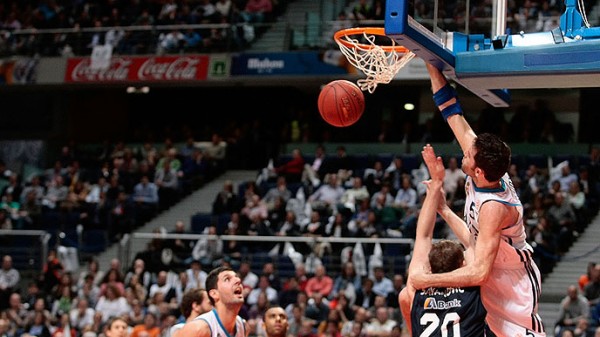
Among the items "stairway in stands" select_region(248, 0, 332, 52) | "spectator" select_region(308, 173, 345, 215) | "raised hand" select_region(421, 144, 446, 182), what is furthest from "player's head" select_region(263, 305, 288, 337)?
"stairway in stands" select_region(248, 0, 332, 52)

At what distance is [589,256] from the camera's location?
1460 centimetres

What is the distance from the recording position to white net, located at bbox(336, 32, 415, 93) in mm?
6023

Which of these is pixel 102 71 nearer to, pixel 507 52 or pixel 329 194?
pixel 329 194

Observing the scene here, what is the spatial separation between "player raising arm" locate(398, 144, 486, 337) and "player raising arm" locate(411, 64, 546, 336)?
0.19 ft

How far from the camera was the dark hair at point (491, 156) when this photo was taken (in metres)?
4.73

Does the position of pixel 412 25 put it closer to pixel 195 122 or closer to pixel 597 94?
pixel 597 94

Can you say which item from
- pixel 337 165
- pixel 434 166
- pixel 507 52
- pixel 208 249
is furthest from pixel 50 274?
pixel 434 166

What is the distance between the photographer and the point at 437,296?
4770 mm

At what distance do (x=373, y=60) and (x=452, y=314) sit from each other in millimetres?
2027

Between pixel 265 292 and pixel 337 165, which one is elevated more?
pixel 337 165

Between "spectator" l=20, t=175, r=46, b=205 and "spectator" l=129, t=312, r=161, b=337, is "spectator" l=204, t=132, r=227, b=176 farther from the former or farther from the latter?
"spectator" l=129, t=312, r=161, b=337

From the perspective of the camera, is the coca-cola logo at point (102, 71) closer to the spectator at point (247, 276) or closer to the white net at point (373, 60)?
the spectator at point (247, 276)

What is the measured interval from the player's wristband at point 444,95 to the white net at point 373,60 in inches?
21.7

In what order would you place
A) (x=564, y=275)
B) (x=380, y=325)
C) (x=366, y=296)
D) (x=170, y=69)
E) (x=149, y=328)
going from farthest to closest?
(x=170, y=69) → (x=564, y=275) → (x=366, y=296) → (x=149, y=328) → (x=380, y=325)
